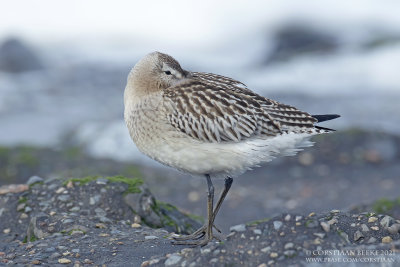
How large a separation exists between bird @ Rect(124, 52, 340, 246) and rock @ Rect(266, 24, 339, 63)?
20648 mm

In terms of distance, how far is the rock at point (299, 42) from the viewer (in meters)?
28.5

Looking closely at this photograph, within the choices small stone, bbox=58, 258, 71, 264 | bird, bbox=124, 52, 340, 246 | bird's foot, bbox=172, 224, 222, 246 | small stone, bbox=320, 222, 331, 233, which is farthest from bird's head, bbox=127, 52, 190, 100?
small stone, bbox=320, 222, 331, 233

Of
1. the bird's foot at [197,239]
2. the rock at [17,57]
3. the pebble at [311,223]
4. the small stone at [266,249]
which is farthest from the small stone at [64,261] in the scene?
the rock at [17,57]

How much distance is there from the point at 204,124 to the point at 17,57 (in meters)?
21.3

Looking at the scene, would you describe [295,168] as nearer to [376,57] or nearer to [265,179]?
[265,179]

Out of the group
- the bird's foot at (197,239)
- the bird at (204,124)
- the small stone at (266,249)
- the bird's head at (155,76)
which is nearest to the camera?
the small stone at (266,249)

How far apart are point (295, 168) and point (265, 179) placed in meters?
0.75

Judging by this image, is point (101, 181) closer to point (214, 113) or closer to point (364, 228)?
point (214, 113)

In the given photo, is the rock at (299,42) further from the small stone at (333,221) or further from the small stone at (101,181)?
the small stone at (333,221)

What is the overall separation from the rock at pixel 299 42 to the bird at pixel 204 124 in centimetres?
2065

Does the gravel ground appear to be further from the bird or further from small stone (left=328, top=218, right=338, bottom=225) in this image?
the bird

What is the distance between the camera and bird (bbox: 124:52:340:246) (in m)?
7.02

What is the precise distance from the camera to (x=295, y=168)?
13.7 metres

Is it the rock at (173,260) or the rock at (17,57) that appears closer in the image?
the rock at (173,260)
